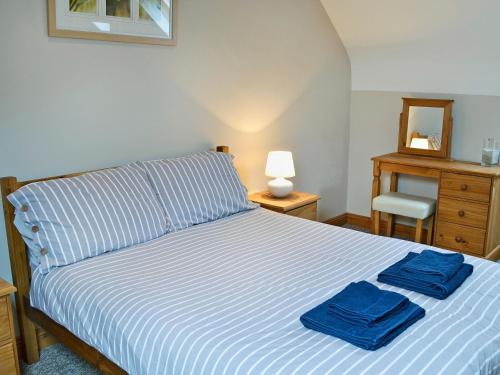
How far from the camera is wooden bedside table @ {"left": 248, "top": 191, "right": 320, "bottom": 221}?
3.31 meters

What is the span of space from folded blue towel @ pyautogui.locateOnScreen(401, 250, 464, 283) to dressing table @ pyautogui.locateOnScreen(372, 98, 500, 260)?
56.2 inches

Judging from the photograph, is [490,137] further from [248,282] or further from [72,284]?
[72,284]

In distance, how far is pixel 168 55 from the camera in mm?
2926

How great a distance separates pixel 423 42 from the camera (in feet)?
12.6

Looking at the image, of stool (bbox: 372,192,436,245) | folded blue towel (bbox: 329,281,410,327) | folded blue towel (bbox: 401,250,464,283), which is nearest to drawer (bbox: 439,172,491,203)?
stool (bbox: 372,192,436,245)

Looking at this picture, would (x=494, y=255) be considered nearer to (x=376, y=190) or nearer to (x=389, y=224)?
(x=389, y=224)

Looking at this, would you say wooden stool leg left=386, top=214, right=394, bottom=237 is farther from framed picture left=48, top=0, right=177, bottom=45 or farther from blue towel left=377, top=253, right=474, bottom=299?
framed picture left=48, top=0, right=177, bottom=45

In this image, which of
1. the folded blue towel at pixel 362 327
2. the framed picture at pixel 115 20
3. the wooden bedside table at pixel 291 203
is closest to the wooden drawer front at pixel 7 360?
the folded blue towel at pixel 362 327

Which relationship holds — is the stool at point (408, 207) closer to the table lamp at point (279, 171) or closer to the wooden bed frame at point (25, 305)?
the table lamp at point (279, 171)

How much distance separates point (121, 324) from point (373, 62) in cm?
321

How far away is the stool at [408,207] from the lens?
3746mm

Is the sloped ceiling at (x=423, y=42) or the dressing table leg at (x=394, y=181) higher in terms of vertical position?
the sloped ceiling at (x=423, y=42)

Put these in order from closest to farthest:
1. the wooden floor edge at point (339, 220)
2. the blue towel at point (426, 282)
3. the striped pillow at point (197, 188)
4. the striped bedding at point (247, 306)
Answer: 1. the striped bedding at point (247, 306)
2. the blue towel at point (426, 282)
3. the striped pillow at point (197, 188)
4. the wooden floor edge at point (339, 220)

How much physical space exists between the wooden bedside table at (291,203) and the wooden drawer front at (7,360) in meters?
1.76
